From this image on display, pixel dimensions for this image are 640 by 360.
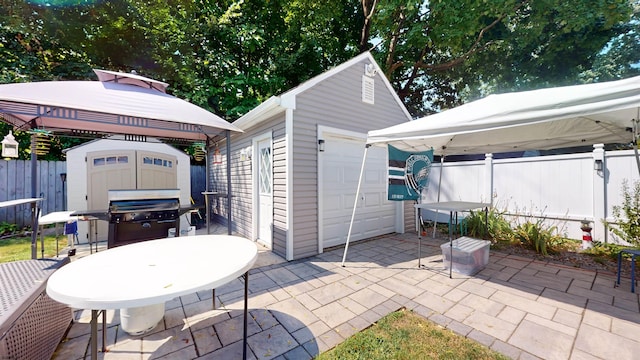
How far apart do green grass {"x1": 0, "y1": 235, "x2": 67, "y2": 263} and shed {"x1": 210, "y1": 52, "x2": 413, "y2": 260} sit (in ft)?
10.8

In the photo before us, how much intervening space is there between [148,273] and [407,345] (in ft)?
6.54

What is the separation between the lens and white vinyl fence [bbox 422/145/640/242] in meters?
4.41

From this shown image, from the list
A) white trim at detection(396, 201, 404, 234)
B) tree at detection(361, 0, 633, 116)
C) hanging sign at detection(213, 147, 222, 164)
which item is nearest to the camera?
white trim at detection(396, 201, 404, 234)

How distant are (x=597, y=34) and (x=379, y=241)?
1125 centimetres

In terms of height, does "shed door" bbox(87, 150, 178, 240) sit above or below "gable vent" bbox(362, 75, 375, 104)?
below

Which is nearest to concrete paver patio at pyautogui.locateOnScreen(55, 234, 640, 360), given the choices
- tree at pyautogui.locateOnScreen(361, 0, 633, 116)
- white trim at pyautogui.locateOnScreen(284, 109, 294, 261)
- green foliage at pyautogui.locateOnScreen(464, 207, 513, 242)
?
white trim at pyautogui.locateOnScreen(284, 109, 294, 261)

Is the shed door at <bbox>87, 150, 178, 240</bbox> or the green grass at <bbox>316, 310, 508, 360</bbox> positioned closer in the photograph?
the green grass at <bbox>316, 310, 508, 360</bbox>

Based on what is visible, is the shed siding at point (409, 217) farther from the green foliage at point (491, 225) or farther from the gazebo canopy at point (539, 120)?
the gazebo canopy at point (539, 120)

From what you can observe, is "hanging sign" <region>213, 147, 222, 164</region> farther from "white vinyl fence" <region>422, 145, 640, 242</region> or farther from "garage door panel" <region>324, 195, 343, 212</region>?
"white vinyl fence" <region>422, 145, 640, 242</region>

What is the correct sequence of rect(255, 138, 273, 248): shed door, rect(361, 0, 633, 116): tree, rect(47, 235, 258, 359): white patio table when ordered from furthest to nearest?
rect(361, 0, 633, 116): tree
rect(255, 138, 273, 248): shed door
rect(47, 235, 258, 359): white patio table

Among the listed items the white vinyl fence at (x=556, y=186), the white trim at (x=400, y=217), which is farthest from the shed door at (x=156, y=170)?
the white vinyl fence at (x=556, y=186)

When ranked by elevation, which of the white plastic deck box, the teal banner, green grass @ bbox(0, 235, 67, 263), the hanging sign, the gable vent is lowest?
green grass @ bbox(0, 235, 67, 263)

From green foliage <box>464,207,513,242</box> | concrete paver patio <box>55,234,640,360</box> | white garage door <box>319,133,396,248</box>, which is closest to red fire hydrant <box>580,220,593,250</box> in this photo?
green foliage <box>464,207,513,242</box>

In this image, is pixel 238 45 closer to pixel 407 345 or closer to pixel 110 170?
pixel 110 170
